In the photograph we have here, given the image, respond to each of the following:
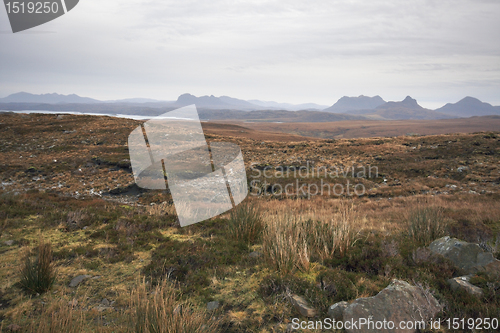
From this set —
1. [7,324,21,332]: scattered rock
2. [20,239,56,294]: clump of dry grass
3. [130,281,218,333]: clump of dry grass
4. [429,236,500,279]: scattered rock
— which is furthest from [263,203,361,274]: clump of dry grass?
[20,239,56,294]: clump of dry grass

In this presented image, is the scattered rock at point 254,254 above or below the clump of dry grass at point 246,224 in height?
below

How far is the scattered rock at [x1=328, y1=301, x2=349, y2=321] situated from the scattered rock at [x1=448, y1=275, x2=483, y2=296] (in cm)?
194

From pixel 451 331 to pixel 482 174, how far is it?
22.2 meters

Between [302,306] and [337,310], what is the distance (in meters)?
0.50

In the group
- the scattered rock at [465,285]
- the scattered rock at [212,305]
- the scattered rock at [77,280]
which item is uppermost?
the scattered rock at [465,285]

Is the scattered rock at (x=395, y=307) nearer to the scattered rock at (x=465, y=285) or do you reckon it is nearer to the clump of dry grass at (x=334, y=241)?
the scattered rock at (x=465, y=285)

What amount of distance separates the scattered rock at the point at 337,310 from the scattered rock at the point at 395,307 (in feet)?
0.10

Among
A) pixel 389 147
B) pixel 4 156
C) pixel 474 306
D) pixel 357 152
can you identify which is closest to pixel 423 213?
pixel 474 306

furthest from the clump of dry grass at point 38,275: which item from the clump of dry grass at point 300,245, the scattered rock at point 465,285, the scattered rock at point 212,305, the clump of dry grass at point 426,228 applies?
the clump of dry grass at point 426,228

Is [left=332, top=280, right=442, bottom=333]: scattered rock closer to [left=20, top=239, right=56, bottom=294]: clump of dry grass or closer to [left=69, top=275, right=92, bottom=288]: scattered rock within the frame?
[left=69, top=275, right=92, bottom=288]: scattered rock

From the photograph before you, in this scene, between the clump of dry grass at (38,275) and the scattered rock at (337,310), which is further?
the clump of dry grass at (38,275)

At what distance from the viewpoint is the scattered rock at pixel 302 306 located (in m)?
3.53

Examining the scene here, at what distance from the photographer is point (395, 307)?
10.6 feet

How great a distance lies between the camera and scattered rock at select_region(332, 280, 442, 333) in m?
3.17
